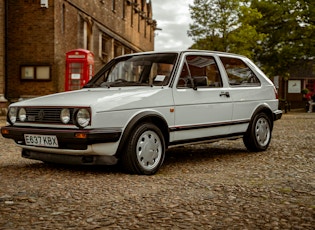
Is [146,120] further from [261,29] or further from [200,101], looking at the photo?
[261,29]

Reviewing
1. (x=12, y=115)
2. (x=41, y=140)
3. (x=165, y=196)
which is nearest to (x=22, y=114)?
(x=12, y=115)

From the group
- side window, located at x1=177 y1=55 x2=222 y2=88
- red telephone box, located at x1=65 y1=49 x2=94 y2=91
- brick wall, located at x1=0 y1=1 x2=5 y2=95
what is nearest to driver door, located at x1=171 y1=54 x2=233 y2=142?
side window, located at x1=177 y1=55 x2=222 y2=88

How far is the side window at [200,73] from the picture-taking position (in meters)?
5.98

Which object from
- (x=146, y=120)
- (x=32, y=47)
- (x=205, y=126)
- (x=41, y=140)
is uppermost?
(x=32, y=47)

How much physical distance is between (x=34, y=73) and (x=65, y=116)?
1298 cm

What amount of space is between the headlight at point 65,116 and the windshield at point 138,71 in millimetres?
1149

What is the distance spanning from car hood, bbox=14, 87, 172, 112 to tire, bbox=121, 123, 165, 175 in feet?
1.01

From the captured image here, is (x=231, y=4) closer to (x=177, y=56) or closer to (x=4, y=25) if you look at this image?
(x=4, y=25)

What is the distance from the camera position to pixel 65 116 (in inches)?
200

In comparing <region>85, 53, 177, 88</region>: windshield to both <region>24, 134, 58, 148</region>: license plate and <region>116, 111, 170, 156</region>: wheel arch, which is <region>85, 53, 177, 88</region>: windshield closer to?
<region>116, 111, 170, 156</region>: wheel arch

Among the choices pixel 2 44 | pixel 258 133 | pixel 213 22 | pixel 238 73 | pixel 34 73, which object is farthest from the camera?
pixel 213 22

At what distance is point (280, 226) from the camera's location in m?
3.25

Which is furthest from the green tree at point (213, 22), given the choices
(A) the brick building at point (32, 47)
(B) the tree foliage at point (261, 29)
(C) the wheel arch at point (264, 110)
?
(C) the wheel arch at point (264, 110)

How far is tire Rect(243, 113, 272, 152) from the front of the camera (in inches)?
285
